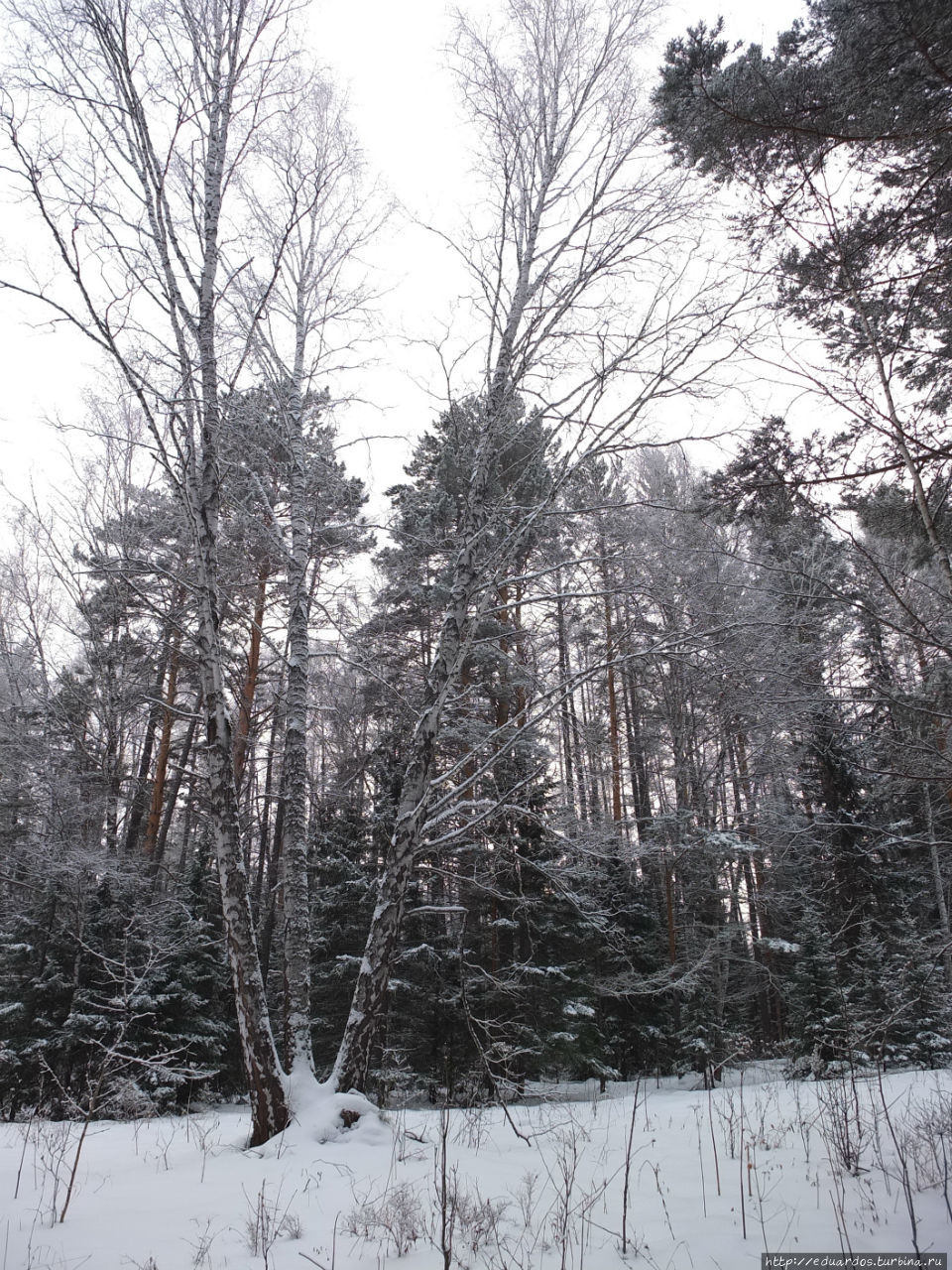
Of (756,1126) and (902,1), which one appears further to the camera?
(756,1126)

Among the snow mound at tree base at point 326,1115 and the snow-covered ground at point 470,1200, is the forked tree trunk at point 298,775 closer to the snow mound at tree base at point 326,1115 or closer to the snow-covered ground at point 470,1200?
the snow mound at tree base at point 326,1115

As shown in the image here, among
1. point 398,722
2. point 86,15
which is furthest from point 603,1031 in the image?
point 86,15

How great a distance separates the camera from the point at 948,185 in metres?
4.20

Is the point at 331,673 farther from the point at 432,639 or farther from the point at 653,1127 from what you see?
the point at 653,1127

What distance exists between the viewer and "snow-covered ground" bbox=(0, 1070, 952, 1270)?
276 centimetres

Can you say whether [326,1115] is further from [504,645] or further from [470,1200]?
[504,645]

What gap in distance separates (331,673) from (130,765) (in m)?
7.89

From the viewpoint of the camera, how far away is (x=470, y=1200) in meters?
3.40

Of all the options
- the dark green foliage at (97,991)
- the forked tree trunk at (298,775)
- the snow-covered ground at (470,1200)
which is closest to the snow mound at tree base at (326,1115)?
the snow-covered ground at (470,1200)

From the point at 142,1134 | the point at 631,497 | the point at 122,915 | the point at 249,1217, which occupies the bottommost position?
the point at 142,1134

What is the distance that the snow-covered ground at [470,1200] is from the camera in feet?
9.05

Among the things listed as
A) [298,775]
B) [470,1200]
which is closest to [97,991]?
[298,775]

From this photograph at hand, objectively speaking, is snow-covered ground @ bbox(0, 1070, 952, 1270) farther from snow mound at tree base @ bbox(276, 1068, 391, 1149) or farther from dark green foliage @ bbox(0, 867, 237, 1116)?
dark green foliage @ bbox(0, 867, 237, 1116)

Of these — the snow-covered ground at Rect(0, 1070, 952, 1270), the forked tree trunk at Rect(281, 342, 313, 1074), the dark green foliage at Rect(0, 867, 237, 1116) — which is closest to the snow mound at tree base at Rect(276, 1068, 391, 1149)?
the snow-covered ground at Rect(0, 1070, 952, 1270)
